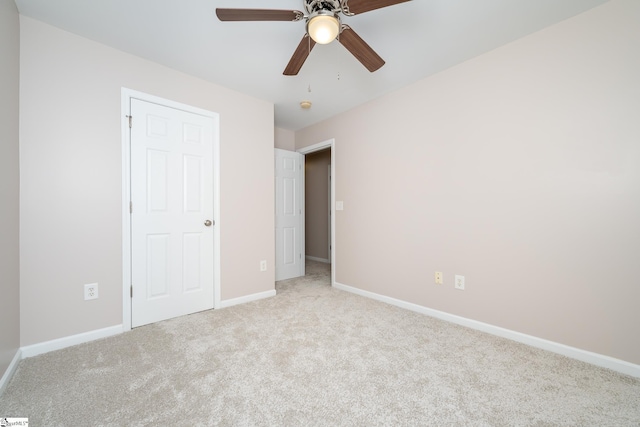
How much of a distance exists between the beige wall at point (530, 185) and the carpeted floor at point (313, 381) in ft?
1.19

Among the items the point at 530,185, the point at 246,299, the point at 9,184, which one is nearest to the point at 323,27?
the point at 530,185

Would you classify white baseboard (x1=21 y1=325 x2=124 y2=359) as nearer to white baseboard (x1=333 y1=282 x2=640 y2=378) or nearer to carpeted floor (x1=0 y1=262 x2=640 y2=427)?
carpeted floor (x1=0 y1=262 x2=640 y2=427)

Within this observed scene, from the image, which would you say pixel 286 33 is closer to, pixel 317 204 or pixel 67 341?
pixel 67 341

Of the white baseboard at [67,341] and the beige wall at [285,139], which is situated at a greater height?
the beige wall at [285,139]

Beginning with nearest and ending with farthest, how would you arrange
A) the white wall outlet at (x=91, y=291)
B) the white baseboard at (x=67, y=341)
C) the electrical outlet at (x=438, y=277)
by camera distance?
the white baseboard at (x=67, y=341), the white wall outlet at (x=91, y=291), the electrical outlet at (x=438, y=277)

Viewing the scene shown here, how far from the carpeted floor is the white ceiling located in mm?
2350

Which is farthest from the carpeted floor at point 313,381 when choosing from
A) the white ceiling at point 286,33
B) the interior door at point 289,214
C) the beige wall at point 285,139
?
the beige wall at point 285,139

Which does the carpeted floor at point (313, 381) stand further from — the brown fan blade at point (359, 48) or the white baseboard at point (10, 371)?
the brown fan blade at point (359, 48)

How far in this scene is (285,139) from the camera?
4.22 meters

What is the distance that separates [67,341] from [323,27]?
9.24 feet

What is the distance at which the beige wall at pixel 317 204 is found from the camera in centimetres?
541

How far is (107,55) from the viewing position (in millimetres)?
2152

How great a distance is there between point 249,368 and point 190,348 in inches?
22.5

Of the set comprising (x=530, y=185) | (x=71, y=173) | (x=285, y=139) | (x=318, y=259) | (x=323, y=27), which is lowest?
(x=318, y=259)
